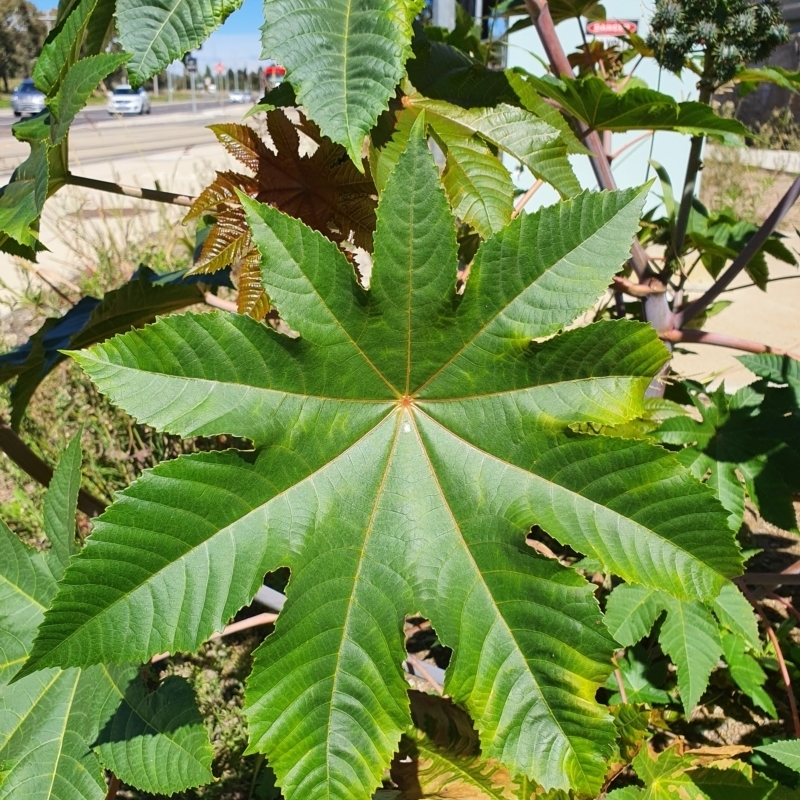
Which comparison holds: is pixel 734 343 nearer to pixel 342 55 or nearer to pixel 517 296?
pixel 517 296

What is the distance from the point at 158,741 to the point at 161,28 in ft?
3.03

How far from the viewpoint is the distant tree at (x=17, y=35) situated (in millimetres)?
28984

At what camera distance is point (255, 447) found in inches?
32.0

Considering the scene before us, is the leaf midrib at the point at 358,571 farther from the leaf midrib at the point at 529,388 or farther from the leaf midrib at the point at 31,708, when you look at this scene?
the leaf midrib at the point at 31,708

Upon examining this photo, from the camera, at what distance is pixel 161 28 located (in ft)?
2.73

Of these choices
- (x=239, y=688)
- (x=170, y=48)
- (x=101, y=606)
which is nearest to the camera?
(x=101, y=606)

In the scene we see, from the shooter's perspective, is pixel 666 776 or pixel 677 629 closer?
pixel 666 776

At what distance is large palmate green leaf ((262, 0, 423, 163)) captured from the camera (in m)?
0.77

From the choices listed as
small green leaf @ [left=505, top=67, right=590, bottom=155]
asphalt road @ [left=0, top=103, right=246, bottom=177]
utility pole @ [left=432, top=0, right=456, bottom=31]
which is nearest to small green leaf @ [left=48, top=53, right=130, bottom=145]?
small green leaf @ [left=505, top=67, right=590, bottom=155]

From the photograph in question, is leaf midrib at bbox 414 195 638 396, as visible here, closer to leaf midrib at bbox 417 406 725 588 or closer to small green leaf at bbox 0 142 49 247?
leaf midrib at bbox 417 406 725 588

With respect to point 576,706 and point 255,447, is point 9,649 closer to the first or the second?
point 255,447

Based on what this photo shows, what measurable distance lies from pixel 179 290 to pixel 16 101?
25.7 m

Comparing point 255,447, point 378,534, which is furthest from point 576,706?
point 255,447

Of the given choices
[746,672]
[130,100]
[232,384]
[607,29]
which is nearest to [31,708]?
[232,384]
